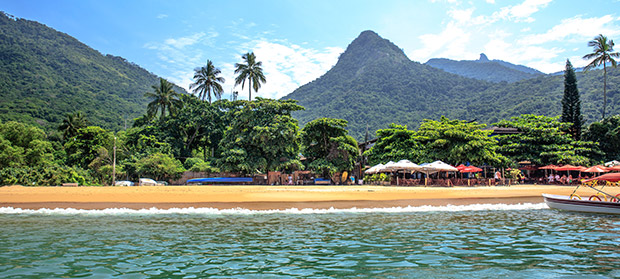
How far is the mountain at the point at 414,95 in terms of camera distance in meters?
70.5

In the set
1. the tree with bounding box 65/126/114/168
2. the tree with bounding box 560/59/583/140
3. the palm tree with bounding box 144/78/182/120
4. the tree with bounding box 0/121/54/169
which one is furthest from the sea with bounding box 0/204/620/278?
the palm tree with bounding box 144/78/182/120

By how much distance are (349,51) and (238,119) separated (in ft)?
358

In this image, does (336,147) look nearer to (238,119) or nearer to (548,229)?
(238,119)

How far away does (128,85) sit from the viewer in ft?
292

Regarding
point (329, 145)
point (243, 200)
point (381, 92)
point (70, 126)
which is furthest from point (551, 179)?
point (381, 92)

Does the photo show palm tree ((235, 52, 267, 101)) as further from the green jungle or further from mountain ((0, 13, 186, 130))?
mountain ((0, 13, 186, 130))

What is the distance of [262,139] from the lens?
35.0m

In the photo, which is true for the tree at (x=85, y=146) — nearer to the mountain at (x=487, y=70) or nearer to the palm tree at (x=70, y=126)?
the palm tree at (x=70, y=126)

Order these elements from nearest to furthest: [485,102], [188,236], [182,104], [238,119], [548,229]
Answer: [188,236], [548,229], [238,119], [182,104], [485,102]

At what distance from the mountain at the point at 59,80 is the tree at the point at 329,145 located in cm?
4012

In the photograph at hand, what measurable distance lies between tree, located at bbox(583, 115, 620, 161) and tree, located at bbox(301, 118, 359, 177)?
26.8 metres

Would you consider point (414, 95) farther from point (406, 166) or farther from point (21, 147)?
point (21, 147)

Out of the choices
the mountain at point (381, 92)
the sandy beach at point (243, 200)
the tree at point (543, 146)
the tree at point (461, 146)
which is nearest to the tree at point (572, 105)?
the tree at point (543, 146)

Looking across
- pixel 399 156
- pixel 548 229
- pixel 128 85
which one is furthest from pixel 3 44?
pixel 548 229
